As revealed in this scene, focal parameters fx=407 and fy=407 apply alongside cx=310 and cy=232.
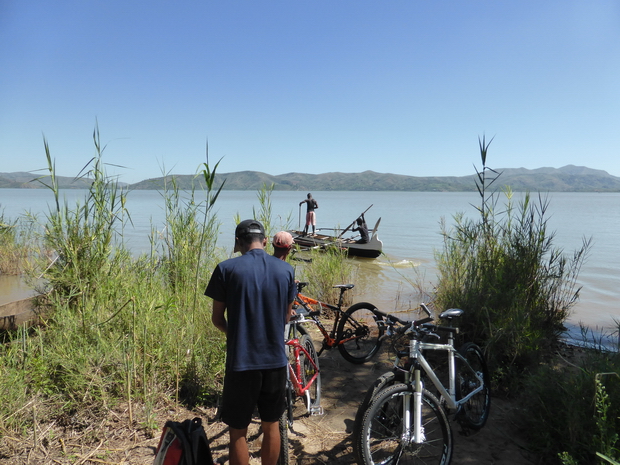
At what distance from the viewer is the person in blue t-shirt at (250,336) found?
2496 mm

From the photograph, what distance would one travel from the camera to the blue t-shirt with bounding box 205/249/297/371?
2.49 meters

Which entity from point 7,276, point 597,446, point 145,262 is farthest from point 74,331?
point 7,276

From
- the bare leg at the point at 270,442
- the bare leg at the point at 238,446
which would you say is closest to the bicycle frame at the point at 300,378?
the bare leg at the point at 270,442

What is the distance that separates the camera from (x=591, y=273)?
45.9 feet

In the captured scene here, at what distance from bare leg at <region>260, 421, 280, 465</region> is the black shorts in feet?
0.62

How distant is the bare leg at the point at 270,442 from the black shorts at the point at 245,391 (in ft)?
0.62

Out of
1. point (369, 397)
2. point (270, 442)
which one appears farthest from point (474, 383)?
point (270, 442)

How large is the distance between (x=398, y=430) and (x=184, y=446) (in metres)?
1.61

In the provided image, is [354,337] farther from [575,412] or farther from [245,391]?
[245,391]

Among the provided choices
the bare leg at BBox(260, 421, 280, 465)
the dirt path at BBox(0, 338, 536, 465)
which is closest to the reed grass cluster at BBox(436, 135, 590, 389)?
the dirt path at BBox(0, 338, 536, 465)

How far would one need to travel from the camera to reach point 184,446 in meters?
2.11

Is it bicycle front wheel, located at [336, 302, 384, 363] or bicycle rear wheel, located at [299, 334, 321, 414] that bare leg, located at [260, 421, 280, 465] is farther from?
bicycle front wheel, located at [336, 302, 384, 363]

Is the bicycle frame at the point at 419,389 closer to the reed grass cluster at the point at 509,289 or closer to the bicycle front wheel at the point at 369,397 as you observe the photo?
the bicycle front wheel at the point at 369,397

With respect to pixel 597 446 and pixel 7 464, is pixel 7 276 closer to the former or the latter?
pixel 7 464
